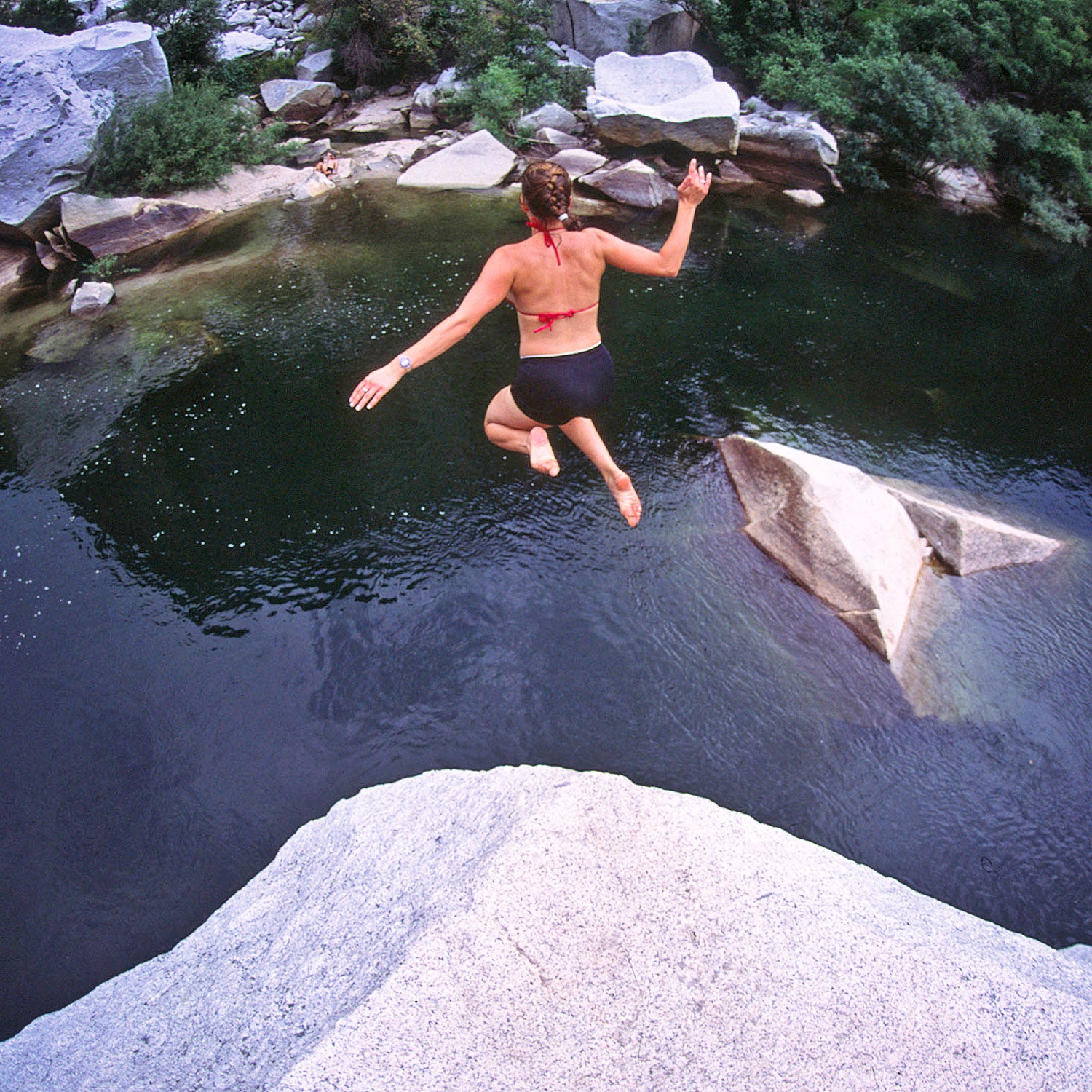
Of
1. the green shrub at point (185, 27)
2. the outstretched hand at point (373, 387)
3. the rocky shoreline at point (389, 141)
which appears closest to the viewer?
the outstretched hand at point (373, 387)

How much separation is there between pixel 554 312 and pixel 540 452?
32.1 inches

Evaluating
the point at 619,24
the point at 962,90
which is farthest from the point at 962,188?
the point at 619,24

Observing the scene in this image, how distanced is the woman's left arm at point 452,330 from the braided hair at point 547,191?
25 cm

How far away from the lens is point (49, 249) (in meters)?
12.1

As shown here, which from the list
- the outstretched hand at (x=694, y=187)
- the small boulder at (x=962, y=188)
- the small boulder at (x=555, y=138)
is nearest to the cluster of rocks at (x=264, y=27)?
the small boulder at (x=555, y=138)

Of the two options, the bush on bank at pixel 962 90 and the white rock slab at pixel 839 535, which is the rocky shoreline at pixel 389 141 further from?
the white rock slab at pixel 839 535

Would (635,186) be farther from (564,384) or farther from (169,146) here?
(564,384)

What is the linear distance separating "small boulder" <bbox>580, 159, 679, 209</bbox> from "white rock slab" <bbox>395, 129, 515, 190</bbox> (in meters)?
1.78

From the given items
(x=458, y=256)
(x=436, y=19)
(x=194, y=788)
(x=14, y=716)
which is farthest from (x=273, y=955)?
(x=436, y=19)

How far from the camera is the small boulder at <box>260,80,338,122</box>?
16.9m

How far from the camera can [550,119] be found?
51.4 ft

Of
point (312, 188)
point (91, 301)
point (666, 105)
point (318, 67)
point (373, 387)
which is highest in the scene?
point (373, 387)

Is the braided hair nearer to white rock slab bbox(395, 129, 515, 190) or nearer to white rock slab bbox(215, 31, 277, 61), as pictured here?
white rock slab bbox(395, 129, 515, 190)

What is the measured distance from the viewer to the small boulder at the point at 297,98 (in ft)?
55.4
